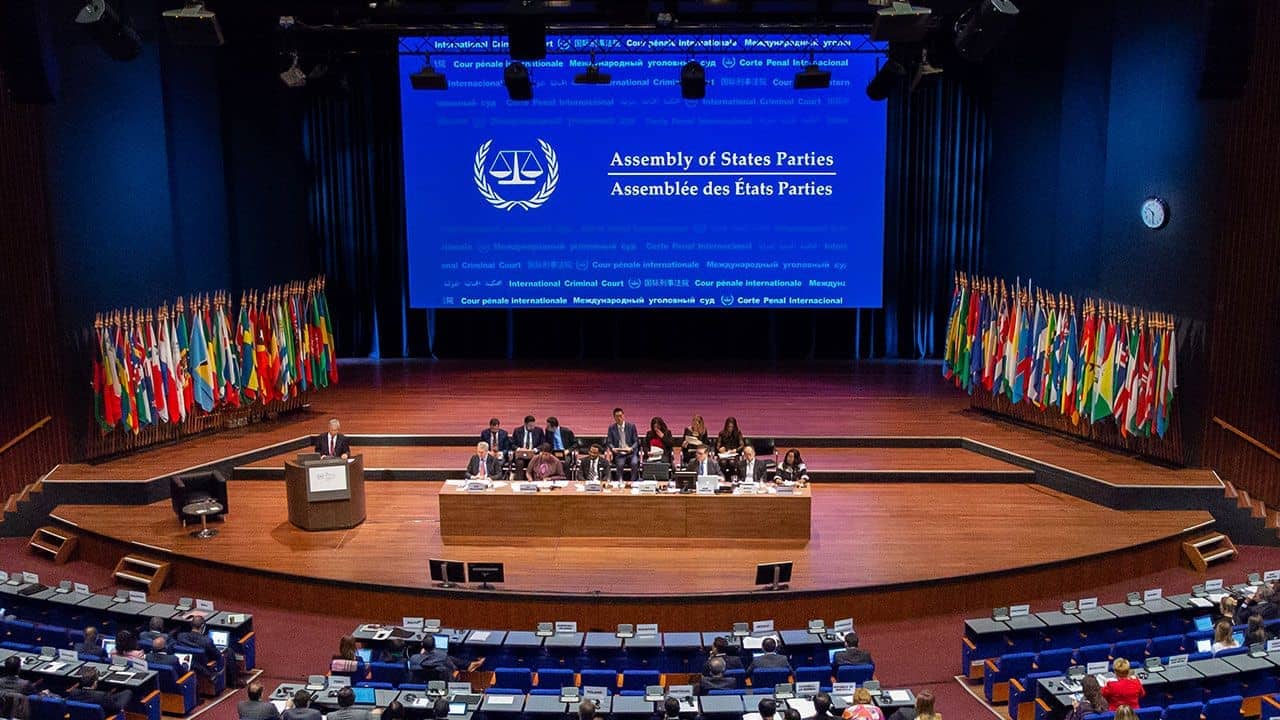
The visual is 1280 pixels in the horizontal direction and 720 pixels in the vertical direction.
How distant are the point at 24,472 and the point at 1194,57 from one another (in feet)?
47.1

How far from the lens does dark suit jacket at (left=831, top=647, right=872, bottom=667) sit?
29.0ft

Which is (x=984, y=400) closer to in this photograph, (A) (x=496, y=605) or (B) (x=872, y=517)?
(B) (x=872, y=517)

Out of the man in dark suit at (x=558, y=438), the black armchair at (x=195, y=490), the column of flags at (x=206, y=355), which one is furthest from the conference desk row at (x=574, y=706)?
the column of flags at (x=206, y=355)

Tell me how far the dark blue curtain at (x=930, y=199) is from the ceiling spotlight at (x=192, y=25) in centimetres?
1135

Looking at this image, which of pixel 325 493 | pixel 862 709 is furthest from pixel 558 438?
Answer: pixel 862 709

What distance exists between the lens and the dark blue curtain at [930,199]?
1898 cm

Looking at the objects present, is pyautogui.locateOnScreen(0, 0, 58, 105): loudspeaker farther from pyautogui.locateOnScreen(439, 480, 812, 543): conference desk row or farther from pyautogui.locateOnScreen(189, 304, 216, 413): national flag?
pyautogui.locateOnScreen(439, 480, 812, 543): conference desk row

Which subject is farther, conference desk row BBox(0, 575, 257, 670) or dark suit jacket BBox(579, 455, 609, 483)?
dark suit jacket BBox(579, 455, 609, 483)

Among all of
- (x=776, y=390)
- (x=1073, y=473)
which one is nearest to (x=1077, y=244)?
(x=1073, y=473)

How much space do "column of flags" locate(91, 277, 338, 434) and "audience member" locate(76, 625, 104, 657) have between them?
5.22 meters

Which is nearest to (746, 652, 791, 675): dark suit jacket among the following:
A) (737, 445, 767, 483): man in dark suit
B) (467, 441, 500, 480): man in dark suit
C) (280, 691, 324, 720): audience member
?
(280, 691, 324, 720): audience member

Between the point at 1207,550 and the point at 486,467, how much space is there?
768 cm

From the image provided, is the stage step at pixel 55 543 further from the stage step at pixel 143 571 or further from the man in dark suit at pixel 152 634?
the man in dark suit at pixel 152 634

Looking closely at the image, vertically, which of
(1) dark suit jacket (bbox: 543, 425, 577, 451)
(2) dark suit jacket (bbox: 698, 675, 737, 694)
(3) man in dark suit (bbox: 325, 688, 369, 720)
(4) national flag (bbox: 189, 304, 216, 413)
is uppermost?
(4) national flag (bbox: 189, 304, 216, 413)
